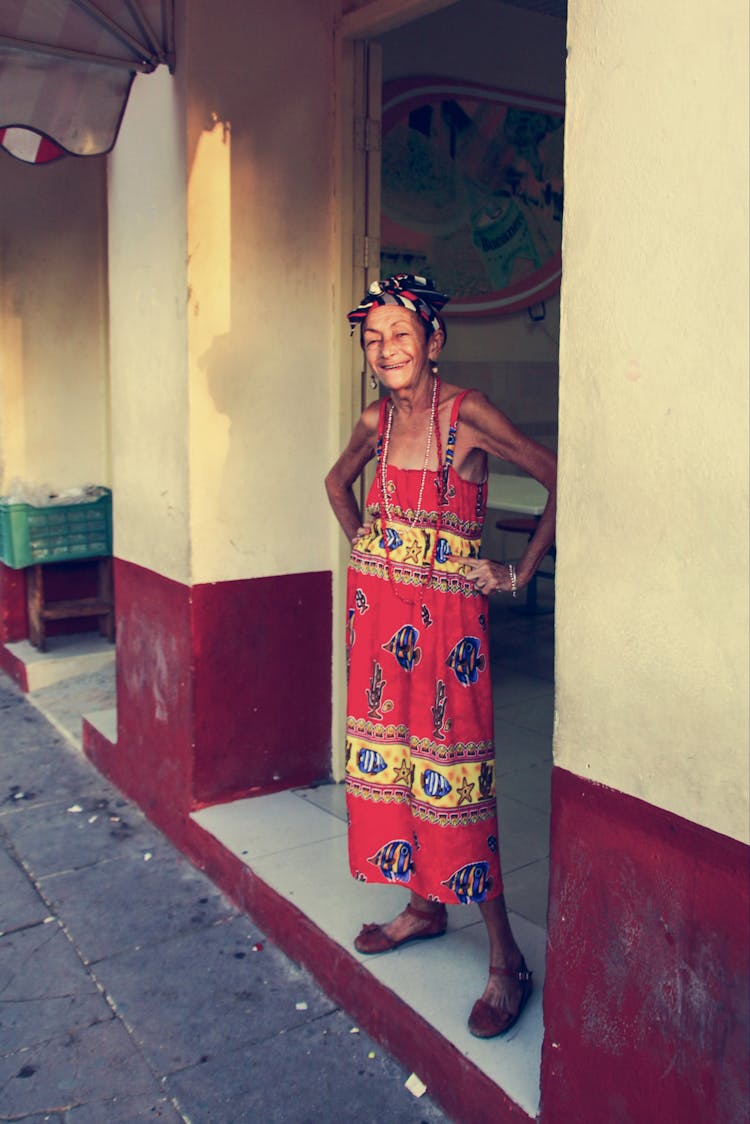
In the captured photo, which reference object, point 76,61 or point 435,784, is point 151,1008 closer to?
point 435,784

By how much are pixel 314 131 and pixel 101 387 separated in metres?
3.27

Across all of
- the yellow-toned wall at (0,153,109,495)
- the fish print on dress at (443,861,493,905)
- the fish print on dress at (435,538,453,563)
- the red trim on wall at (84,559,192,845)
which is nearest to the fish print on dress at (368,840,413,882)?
the fish print on dress at (443,861,493,905)

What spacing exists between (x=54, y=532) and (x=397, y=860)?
4134 mm

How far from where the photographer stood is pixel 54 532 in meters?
6.44

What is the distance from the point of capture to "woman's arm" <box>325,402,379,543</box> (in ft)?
10.5

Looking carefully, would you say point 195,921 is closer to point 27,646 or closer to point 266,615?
point 266,615

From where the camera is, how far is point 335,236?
4.16 meters

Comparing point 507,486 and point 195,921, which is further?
point 507,486

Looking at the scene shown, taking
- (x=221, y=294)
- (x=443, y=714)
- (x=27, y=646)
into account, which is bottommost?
(x=27, y=646)

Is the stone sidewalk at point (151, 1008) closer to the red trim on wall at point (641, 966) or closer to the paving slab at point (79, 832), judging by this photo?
the paving slab at point (79, 832)

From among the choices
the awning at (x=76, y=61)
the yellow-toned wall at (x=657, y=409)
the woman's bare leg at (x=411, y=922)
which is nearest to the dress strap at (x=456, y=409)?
the yellow-toned wall at (x=657, y=409)

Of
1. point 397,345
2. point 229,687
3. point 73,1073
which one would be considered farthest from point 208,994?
point 397,345

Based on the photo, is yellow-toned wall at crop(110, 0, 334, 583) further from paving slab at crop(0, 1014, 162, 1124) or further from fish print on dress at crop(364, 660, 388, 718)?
paving slab at crop(0, 1014, 162, 1124)

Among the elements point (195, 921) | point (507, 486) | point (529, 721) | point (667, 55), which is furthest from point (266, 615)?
point (507, 486)
